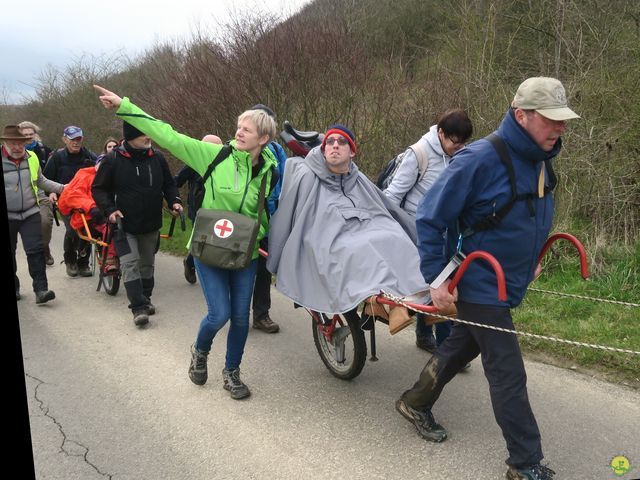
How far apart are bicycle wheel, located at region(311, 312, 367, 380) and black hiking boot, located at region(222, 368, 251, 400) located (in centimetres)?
72

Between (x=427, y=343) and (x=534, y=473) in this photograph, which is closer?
(x=534, y=473)

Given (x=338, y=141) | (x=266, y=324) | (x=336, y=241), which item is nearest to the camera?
(x=336, y=241)

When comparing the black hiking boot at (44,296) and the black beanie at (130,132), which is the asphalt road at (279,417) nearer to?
the black hiking boot at (44,296)

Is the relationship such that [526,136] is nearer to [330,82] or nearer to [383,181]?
[383,181]

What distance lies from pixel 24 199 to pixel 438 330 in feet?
16.3


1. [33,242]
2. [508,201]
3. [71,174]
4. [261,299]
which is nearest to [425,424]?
[508,201]

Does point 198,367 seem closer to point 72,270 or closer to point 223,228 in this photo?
point 223,228

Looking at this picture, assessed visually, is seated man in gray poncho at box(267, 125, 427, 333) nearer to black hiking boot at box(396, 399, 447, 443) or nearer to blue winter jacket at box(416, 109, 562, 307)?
blue winter jacket at box(416, 109, 562, 307)

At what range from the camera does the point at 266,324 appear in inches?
A: 226

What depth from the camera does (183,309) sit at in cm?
655

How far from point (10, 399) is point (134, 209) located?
3.35m

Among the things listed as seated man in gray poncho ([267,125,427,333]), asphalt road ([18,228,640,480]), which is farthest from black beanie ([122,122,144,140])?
seated man in gray poncho ([267,125,427,333])

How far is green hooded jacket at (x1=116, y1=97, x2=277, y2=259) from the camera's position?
394cm

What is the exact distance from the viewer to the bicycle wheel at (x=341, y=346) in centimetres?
421
